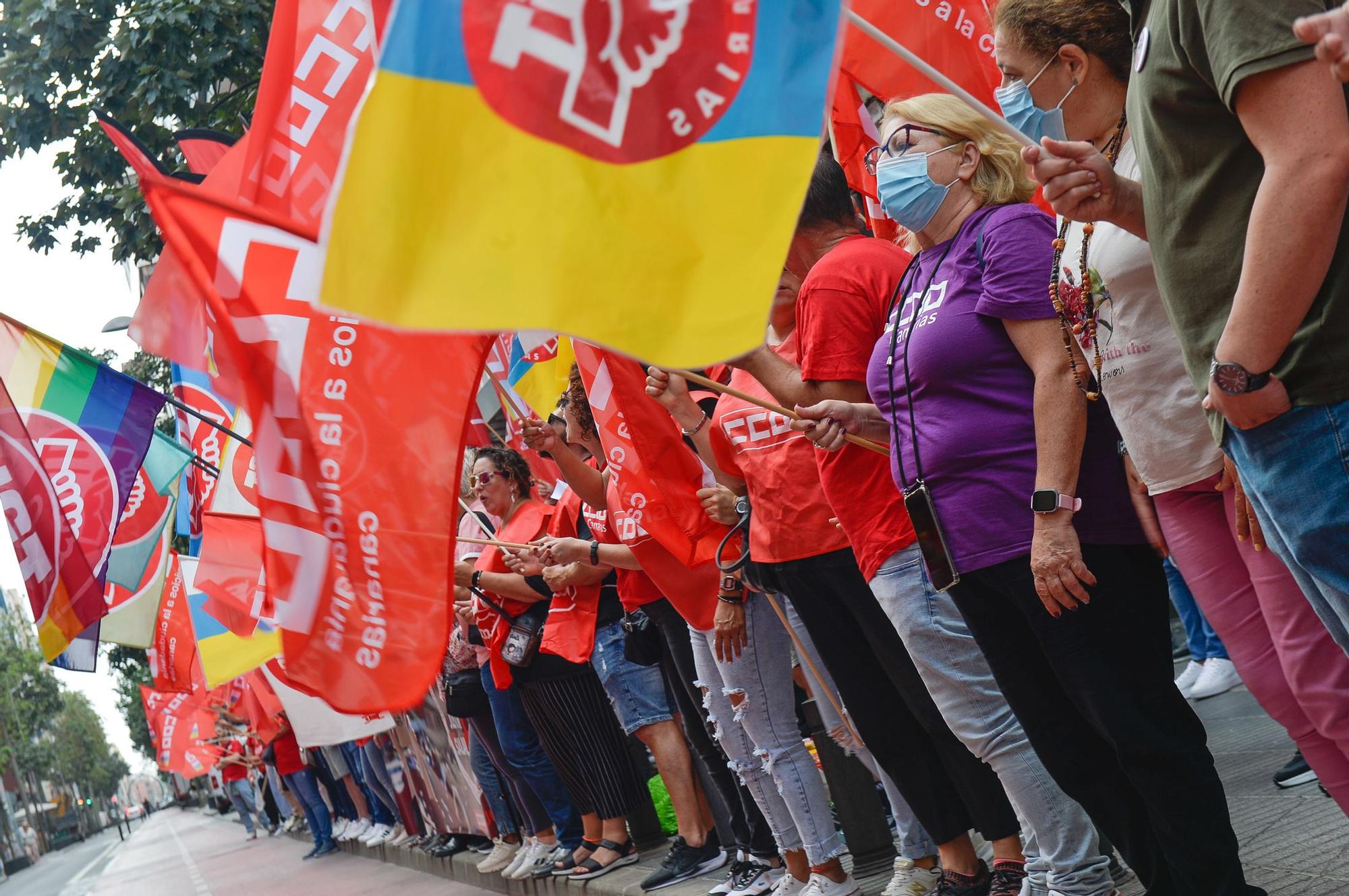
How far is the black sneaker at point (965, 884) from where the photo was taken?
13.8 ft

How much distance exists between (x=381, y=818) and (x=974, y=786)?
38.9ft

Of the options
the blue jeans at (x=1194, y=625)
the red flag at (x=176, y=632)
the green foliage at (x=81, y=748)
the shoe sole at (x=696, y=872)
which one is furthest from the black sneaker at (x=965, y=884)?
the green foliage at (x=81, y=748)

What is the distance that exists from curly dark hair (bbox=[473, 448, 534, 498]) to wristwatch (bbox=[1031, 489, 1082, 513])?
185 inches

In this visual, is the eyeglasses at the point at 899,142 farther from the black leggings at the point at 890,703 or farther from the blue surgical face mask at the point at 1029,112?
the black leggings at the point at 890,703

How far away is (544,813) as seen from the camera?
8281mm

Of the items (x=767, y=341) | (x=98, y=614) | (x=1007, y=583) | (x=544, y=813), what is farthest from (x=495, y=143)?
(x=544, y=813)

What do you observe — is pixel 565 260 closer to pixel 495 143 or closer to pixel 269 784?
pixel 495 143

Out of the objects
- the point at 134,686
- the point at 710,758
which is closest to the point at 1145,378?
the point at 710,758

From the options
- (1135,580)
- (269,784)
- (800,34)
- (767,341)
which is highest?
(800,34)

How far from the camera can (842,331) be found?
3895 mm

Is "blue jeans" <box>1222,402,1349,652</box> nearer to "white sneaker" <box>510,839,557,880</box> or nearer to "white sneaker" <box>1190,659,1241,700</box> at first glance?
"white sneaker" <box>1190,659,1241,700</box>

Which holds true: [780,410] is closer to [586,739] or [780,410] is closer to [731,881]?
[731,881]

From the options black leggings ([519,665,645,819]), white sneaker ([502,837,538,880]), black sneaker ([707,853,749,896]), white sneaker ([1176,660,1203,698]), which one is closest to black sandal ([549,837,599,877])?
black leggings ([519,665,645,819])

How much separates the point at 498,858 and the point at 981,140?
22.4 feet
